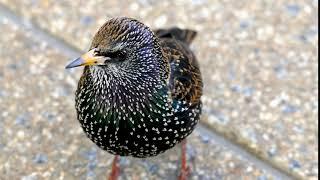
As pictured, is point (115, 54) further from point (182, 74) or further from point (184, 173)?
point (184, 173)

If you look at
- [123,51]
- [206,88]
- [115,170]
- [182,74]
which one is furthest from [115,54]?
[206,88]

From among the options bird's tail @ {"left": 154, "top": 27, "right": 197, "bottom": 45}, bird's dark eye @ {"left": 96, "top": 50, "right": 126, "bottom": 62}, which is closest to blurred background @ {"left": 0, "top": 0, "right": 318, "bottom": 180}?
bird's tail @ {"left": 154, "top": 27, "right": 197, "bottom": 45}

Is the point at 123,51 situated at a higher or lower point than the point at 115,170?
higher

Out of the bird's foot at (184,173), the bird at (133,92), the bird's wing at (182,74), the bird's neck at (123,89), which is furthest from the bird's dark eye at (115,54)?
the bird's foot at (184,173)

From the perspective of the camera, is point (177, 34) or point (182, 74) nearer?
point (182, 74)

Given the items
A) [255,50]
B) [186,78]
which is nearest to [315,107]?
[255,50]

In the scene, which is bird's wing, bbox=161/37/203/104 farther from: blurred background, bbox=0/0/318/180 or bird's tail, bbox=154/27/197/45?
blurred background, bbox=0/0/318/180

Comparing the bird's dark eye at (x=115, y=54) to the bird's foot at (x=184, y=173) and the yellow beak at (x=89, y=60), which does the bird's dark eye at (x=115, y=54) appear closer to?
the yellow beak at (x=89, y=60)
